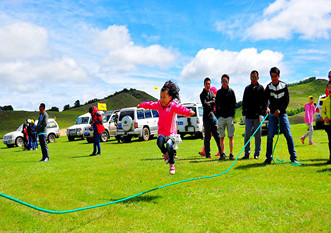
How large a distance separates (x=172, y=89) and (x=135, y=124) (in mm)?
13384

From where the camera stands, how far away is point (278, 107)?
23.7ft

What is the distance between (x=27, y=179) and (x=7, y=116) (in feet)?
177

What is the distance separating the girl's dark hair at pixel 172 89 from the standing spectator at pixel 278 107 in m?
2.92

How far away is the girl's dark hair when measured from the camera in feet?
19.2

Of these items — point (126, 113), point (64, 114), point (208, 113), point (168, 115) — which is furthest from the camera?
point (64, 114)

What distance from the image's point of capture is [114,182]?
245 inches

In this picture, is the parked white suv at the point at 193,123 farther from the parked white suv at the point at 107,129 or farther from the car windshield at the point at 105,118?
the car windshield at the point at 105,118

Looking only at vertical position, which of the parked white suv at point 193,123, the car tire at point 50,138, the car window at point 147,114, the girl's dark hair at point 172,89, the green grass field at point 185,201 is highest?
the car window at point 147,114

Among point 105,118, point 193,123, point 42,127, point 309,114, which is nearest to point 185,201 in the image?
point 42,127

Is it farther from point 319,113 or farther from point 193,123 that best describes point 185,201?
point 319,113

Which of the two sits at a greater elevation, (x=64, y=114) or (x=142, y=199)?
(x=64, y=114)

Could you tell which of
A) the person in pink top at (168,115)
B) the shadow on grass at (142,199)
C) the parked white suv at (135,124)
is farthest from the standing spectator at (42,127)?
the parked white suv at (135,124)

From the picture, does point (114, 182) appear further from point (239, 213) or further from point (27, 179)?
point (239, 213)

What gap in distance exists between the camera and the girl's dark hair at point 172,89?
586cm
